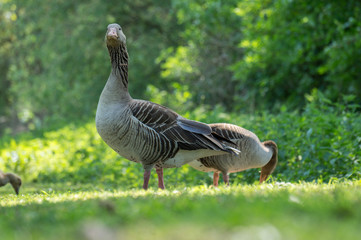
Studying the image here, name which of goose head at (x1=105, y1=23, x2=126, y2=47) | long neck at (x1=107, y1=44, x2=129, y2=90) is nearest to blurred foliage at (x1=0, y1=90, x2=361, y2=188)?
long neck at (x1=107, y1=44, x2=129, y2=90)

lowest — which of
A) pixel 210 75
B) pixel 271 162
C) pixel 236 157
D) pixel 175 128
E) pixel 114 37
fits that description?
pixel 271 162

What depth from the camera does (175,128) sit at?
767 centimetres

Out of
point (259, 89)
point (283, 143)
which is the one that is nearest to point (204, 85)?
point (259, 89)

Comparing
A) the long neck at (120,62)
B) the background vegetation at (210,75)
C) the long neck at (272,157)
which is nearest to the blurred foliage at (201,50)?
the background vegetation at (210,75)

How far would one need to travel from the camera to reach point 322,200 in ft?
15.2

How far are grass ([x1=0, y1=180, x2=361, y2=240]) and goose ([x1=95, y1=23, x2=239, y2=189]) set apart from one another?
227cm

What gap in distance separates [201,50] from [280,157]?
1380 cm

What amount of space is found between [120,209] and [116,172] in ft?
27.2

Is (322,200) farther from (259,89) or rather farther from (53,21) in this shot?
(53,21)

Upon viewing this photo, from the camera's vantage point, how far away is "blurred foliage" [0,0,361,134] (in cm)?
1584

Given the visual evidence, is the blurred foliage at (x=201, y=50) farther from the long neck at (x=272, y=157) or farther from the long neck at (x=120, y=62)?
the long neck at (x=120, y=62)

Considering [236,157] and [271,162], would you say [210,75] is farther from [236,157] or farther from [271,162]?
[236,157]

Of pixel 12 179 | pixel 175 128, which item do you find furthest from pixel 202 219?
pixel 12 179

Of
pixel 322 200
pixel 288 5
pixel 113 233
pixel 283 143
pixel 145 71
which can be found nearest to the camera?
pixel 113 233
